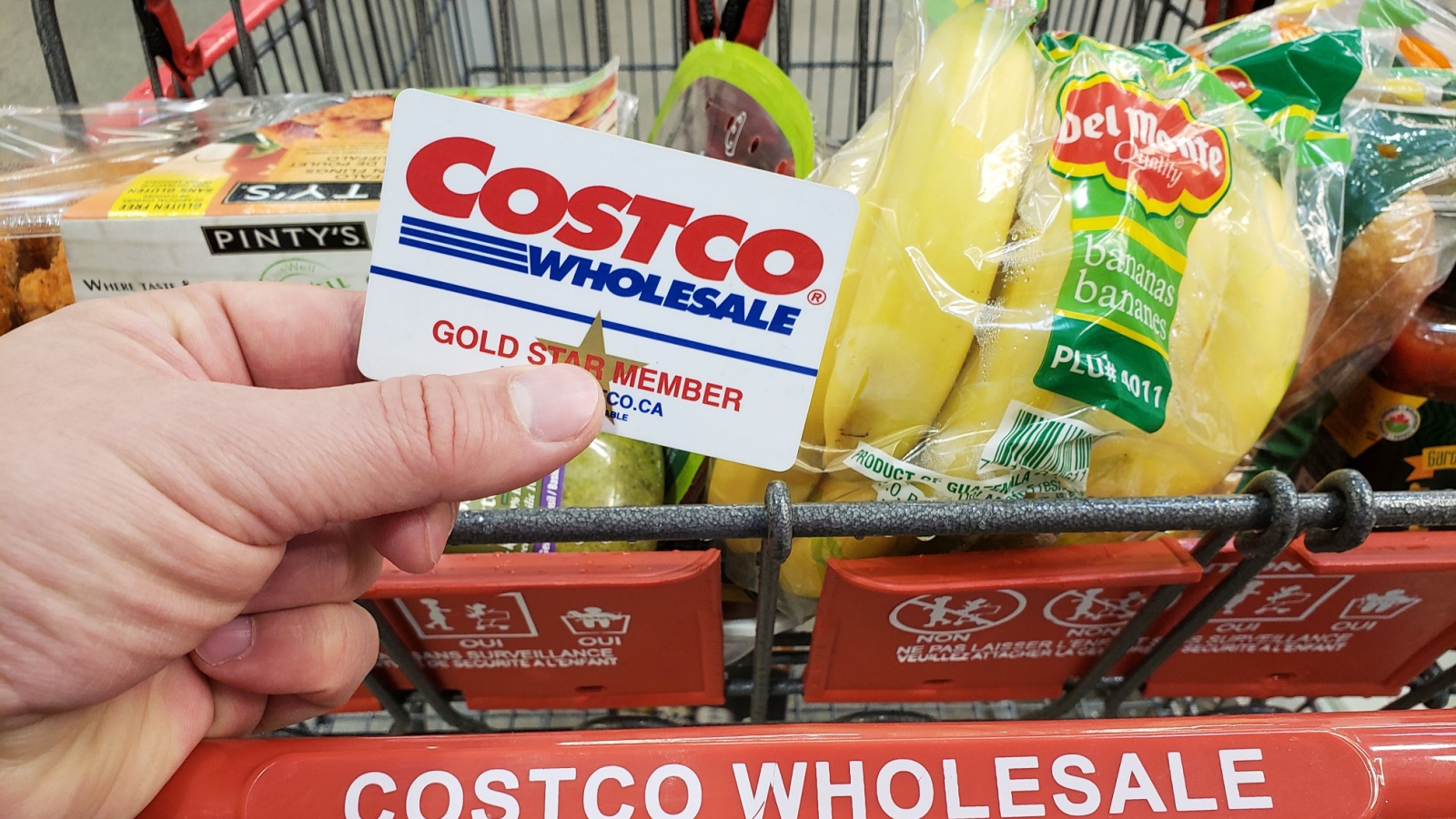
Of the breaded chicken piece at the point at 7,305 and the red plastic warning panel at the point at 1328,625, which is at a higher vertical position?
the breaded chicken piece at the point at 7,305

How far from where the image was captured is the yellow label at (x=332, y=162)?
0.74 meters

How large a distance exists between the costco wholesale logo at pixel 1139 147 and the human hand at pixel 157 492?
361mm

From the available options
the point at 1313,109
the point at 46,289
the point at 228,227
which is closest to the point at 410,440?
the point at 228,227

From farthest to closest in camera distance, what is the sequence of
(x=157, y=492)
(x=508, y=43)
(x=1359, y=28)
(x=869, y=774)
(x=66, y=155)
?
(x=508, y=43), (x=66, y=155), (x=1359, y=28), (x=869, y=774), (x=157, y=492)

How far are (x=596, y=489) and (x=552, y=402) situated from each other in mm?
309

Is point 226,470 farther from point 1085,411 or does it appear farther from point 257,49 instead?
point 257,49

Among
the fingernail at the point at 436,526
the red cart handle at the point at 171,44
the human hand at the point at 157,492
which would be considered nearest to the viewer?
the human hand at the point at 157,492

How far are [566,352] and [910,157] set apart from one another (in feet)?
0.86

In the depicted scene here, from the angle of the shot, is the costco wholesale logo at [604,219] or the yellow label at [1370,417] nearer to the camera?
the costco wholesale logo at [604,219]

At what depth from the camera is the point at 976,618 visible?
0.61 metres

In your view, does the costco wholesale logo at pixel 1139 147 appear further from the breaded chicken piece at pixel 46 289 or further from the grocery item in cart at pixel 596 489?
the breaded chicken piece at pixel 46 289

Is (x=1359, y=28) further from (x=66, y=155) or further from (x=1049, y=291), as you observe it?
(x=66, y=155)

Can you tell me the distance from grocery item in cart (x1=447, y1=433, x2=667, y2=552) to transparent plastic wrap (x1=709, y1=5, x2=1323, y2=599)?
5.9 inches

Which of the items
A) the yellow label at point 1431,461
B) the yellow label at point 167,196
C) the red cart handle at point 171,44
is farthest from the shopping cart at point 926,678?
the red cart handle at point 171,44
